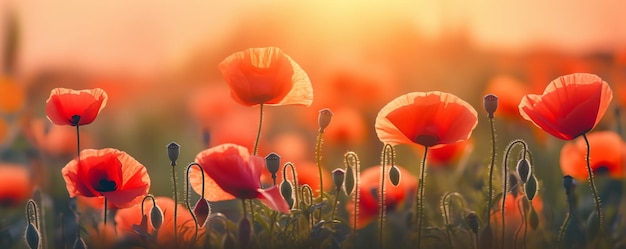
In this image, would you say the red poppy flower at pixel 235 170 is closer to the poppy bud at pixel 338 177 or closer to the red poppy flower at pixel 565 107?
the poppy bud at pixel 338 177

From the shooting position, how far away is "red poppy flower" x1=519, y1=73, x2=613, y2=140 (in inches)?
72.7

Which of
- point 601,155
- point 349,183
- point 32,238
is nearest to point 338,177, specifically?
point 349,183

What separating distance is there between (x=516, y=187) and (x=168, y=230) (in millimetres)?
Answer: 824

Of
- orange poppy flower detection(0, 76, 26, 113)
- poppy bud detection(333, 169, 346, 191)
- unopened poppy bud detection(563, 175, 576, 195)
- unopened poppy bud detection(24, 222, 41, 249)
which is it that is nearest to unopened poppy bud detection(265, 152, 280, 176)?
poppy bud detection(333, 169, 346, 191)

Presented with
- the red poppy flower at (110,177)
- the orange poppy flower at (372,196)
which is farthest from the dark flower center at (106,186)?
the orange poppy flower at (372,196)

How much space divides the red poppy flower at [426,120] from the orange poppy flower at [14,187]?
4.05ft

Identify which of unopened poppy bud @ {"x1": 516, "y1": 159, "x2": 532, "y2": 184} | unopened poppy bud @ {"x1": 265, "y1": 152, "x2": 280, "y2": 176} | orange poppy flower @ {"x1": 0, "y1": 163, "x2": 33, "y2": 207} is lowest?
orange poppy flower @ {"x1": 0, "y1": 163, "x2": 33, "y2": 207}

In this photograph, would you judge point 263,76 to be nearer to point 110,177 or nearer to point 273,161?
point 273,161

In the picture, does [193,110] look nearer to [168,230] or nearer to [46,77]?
[46,77]

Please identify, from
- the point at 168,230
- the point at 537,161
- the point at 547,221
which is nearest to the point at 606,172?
the point at 547,221

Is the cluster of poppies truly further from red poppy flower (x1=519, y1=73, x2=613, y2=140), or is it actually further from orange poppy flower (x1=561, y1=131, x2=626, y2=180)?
orange poppy flower (x1=561, y1=131, x2=626, y2=180)

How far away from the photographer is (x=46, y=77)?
3.15 m

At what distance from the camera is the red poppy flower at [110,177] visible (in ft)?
6.10

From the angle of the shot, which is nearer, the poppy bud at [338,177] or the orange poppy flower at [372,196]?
the poppy bud at [338,177]
